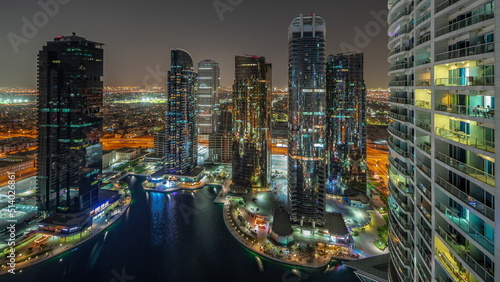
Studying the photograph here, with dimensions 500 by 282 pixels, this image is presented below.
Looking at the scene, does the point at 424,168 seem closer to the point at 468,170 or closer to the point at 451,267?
the point at 468,170

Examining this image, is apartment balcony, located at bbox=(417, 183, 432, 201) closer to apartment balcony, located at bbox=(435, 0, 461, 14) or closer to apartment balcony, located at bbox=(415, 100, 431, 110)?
apartment balcony, located at bbox=(415, 100, 431, 110)

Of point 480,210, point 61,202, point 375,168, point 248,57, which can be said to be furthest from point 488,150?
point 375,168

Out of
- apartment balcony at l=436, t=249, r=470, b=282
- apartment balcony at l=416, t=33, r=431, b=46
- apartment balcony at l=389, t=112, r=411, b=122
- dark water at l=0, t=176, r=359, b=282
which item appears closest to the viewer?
apartment balcony at l=436, t=249, r=470, b=282

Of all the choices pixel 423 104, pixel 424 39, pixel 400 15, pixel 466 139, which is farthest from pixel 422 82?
pixel 400 15

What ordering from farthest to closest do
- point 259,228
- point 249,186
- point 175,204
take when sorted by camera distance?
point 249,186, point 175,204, point 259,228

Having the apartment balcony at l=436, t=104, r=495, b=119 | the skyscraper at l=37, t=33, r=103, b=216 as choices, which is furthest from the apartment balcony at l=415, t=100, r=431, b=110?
the skyscraper at l=37, t=33, r=103, b=216

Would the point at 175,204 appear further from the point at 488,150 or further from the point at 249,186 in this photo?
the point at 488,150
